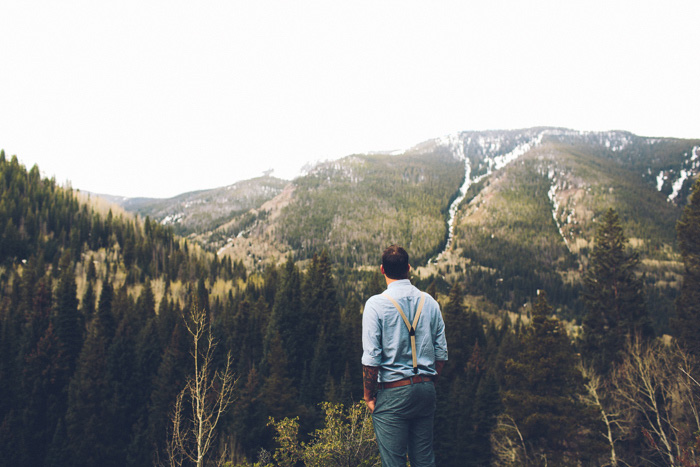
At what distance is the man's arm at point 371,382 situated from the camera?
4434 mm

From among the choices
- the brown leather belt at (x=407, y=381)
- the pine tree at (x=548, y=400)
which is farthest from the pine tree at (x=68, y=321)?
the brown leather belt at (x=407, y=381)

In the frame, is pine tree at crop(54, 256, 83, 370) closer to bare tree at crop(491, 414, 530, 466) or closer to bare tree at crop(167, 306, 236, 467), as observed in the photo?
bare tree at crop(167, 306, 236, 467)

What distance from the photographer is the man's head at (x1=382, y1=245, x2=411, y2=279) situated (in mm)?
4727

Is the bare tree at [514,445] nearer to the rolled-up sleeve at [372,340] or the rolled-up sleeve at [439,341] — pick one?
the rolled-up sleeve at [439,341]

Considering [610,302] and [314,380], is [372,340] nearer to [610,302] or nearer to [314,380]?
[610,302]

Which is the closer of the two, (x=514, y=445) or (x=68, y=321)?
(x=514, y=445)

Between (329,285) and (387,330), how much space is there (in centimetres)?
5786

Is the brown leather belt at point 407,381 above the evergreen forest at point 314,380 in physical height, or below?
above

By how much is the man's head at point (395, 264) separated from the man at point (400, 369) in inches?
0.5

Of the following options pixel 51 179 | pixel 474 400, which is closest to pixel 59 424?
pixel 474 400

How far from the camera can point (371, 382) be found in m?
4.50

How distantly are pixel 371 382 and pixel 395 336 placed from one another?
0.63 m

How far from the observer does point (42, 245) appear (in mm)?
110688

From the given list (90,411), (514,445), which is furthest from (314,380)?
(90,411)
